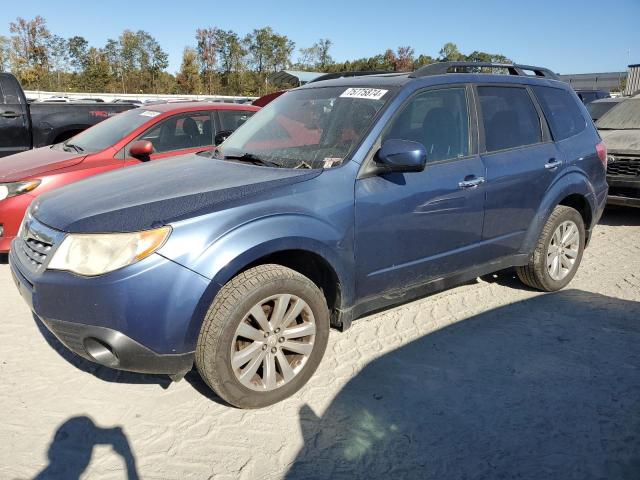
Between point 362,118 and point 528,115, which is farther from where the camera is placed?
point 528,115

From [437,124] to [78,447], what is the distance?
113 inches

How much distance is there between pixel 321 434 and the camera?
8.61 feet

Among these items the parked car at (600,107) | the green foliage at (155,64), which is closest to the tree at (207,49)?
the green foliage at (155,64)

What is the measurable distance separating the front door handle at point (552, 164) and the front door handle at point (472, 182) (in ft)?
2.62

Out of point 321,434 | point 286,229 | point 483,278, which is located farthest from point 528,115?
point 321,434

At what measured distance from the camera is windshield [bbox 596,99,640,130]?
7912 millimetres

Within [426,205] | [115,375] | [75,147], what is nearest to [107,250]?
[115,375]

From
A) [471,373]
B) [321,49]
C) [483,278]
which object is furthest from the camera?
[321,49]

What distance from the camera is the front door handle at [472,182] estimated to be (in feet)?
11.6

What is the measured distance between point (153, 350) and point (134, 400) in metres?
0.61

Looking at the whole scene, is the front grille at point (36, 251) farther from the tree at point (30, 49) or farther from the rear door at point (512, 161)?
the tree at point (30, 49)

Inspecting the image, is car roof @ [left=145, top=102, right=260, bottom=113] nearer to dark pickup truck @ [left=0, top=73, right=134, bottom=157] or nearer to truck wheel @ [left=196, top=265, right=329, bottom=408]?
dark pickup truck @ [left=0, top=73, right=134, bottom=157]

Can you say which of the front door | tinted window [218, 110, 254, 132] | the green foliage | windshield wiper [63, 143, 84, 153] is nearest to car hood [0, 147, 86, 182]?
windshield wiper [63, 143, 84, 153]

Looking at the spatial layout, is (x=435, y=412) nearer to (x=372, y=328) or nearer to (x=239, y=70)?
(x=372, y=328)
